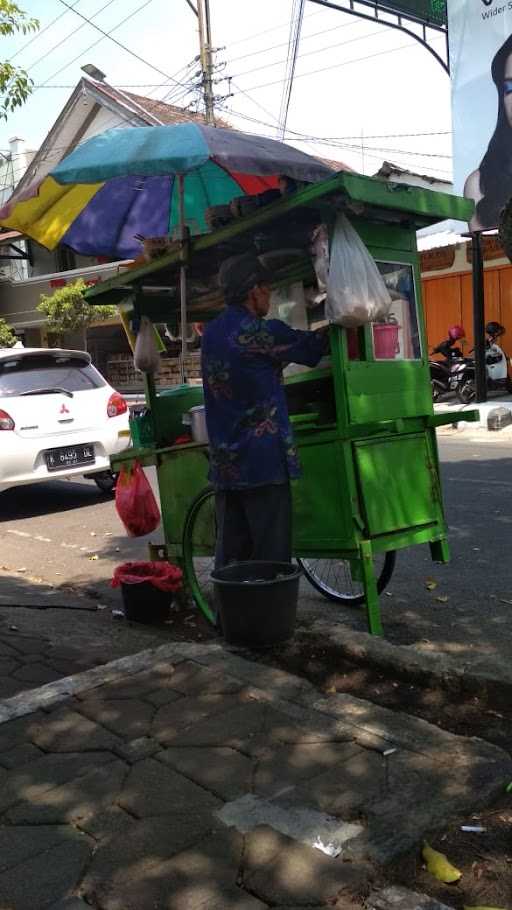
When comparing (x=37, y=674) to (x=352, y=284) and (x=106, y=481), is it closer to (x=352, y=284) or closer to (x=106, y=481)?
(x=352, y=284)

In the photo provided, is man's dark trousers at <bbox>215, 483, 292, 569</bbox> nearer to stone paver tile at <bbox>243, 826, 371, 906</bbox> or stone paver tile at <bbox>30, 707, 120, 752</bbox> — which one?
stone paver tile at <bbox>30, 707, 120, 752</bbox>

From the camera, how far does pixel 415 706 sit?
3168 millimetres

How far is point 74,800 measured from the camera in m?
2.55

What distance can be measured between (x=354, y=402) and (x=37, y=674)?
1883 millimetres

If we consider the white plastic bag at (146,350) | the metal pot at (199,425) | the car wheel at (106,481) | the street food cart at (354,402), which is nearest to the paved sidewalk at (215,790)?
the street food cart at (354,402)

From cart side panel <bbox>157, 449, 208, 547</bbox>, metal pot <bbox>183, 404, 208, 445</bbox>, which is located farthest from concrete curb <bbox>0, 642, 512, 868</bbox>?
metal pot <bbox>183, 404, 208, 445</bbox>

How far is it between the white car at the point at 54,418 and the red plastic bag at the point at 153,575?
3480 millimetres

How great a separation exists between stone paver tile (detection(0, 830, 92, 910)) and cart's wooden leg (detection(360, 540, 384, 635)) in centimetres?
175

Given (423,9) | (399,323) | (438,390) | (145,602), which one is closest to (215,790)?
(145,602)

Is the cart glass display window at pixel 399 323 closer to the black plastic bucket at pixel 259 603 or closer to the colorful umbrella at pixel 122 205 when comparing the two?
the colorful umbrella at pixel 122 205

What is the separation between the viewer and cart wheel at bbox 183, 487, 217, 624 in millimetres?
4398

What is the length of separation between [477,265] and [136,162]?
10280 millimetres

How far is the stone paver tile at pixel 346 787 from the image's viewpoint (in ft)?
7.93

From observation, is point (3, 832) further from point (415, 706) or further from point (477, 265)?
point (477, 265)
